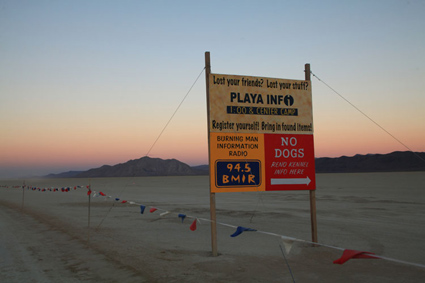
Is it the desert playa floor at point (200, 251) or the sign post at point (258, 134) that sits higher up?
the sign post at point (258, 134)

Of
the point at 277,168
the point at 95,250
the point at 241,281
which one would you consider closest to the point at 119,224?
the point at 95,250

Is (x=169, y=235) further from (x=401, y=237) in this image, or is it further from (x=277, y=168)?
(x=401, y=237)

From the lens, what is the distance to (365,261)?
7.64 m

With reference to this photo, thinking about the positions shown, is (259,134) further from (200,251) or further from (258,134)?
(200,251)

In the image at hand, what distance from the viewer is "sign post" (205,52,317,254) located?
851 centimetres

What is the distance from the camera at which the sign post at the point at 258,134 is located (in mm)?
8508

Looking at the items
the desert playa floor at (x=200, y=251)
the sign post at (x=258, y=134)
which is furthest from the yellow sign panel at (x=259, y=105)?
the desert playa floor at (x=200, y=251)

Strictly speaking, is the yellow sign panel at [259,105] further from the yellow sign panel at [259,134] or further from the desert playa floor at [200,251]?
the desert playa floor at [200,251]

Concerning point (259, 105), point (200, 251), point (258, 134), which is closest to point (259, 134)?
point (258, 134)

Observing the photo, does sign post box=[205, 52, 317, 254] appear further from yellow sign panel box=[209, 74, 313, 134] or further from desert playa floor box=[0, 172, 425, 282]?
desert playa floor box=[0, 172, 425, 282]

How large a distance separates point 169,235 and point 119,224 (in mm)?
3402

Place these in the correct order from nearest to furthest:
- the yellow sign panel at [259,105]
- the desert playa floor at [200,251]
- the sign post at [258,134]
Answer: the desert playa floor at [200,251], the sign post at [258,134], the yellow sign panel at [259,105]

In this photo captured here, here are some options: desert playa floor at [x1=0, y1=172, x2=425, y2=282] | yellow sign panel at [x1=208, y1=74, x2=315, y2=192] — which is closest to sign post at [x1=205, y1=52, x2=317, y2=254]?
yellow sign panel at [x1=208, y1=74, x2=315, y2=192]

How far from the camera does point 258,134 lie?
8836mm
